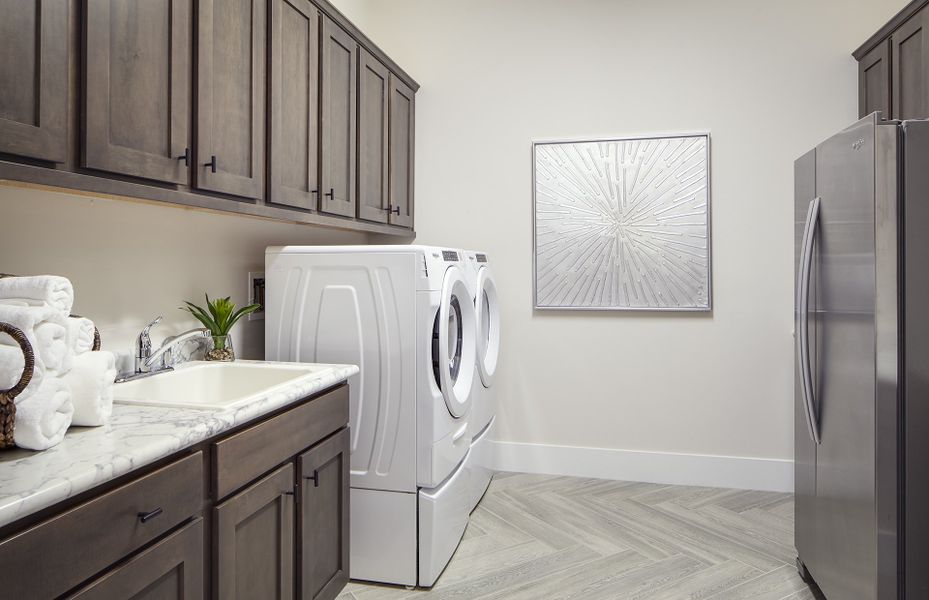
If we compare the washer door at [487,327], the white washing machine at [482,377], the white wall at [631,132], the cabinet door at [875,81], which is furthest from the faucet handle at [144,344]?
the cabinet door at [875,81]

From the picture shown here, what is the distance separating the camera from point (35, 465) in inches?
42.8

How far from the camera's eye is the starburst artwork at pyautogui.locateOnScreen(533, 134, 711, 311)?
11.1 feet

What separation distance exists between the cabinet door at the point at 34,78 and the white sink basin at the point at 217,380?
824 millimetres

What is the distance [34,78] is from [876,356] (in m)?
2.06

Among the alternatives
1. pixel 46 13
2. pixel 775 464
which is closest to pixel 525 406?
pixel 775 464

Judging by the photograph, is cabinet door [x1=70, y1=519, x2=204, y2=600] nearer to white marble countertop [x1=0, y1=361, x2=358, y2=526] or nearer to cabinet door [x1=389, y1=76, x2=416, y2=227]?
white marble countertop [x1=0, y1=361, x2=358, y2=526]

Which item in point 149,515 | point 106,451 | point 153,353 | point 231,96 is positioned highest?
point 231,96

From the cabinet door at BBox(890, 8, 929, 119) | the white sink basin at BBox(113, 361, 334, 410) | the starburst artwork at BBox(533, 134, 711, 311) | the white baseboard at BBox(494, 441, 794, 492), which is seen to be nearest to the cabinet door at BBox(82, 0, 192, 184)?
the white sink basin at BBox(113, 361, 334, 410)

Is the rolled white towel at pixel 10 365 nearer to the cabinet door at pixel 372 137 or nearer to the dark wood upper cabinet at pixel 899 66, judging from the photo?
the cabinet door at pixel 372 137

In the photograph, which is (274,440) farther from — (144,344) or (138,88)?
(138,88)

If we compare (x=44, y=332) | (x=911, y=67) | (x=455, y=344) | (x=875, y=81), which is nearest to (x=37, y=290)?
(x=44, y=332)

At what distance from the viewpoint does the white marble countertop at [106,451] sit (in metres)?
0.97

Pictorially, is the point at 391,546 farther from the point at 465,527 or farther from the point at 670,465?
the point at 670,465

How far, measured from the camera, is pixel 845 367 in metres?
1.88
